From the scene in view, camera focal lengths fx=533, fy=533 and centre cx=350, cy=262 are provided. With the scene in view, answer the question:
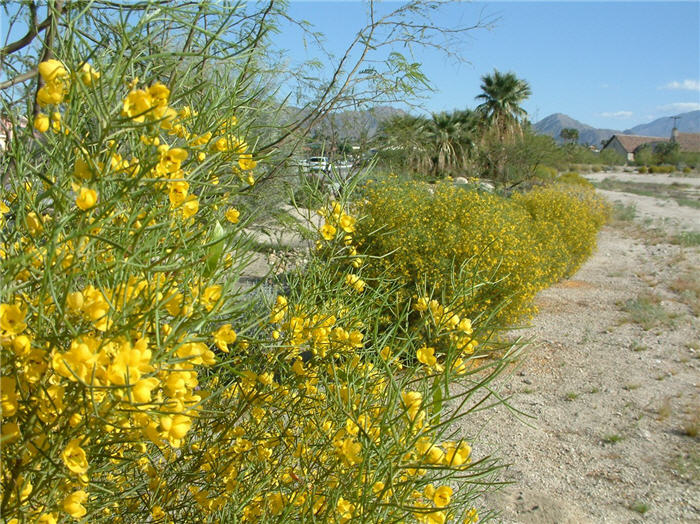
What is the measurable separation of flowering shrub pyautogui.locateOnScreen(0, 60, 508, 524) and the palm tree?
26037 millimetres

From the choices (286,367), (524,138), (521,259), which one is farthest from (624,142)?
(286,367)

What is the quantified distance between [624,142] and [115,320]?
7958 centimetres

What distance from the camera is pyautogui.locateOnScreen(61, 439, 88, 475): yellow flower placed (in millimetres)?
731

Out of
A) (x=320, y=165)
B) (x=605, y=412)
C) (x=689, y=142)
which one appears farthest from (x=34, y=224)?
(x=689, y=142)

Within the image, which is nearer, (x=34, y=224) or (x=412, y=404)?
(x=34, y=224)

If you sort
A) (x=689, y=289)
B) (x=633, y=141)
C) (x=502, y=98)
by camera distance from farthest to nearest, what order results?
(x=633, y=141)
(x=502, y=98)
(x=689, y=289)

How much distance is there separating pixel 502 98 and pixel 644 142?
Answer: 53.7m

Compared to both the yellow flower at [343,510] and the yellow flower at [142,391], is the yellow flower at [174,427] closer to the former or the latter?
the yellow flower at [142,391]

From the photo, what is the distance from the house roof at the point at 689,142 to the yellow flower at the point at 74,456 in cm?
7233

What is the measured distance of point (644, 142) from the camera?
69.3 m

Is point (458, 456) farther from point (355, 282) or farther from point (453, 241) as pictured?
point (453, 241)

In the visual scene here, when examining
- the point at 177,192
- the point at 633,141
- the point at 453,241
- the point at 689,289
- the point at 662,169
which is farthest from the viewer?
the point at 633,141

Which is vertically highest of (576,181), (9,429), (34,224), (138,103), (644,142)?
(644,142)

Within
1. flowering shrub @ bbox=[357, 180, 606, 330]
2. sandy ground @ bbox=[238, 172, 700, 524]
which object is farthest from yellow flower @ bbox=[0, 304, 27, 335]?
flowering shrub @ bbox=[357, 180, 606, 330]
